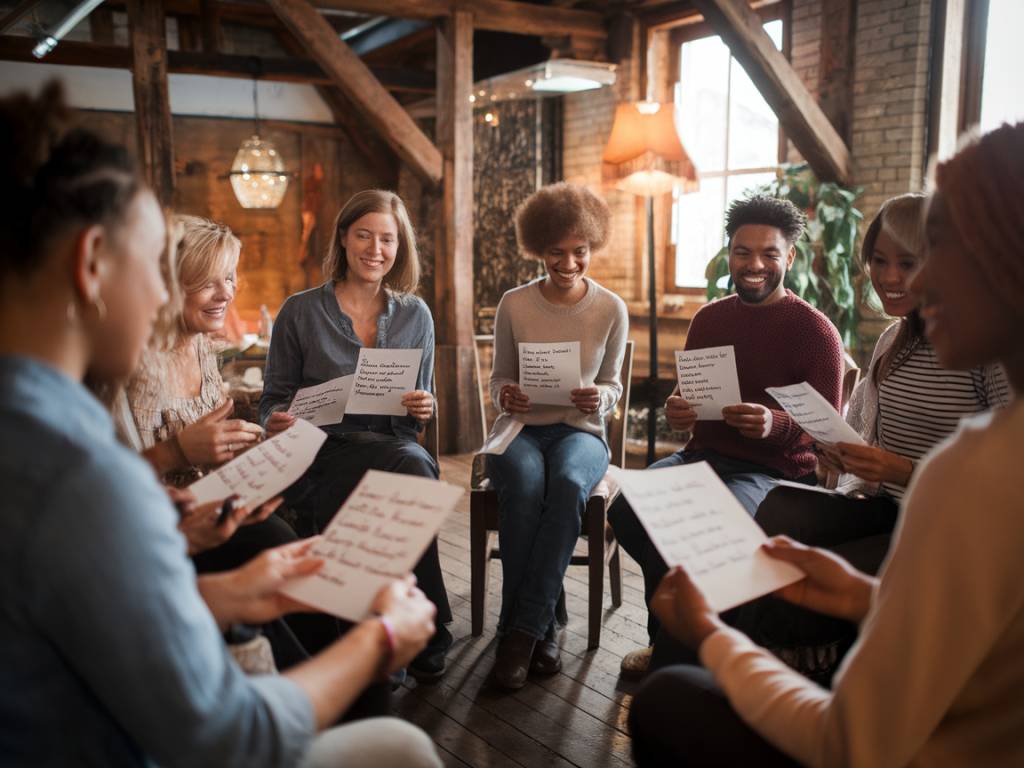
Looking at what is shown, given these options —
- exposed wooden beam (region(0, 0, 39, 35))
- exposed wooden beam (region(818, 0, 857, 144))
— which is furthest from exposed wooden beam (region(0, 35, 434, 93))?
exposed wooden beam (region(818, 0, 857, 144))

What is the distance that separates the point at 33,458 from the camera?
802 millimetres

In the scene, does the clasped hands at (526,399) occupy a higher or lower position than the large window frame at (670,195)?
lower

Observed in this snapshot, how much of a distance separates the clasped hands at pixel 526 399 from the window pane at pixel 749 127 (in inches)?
156

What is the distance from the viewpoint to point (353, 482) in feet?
8.61

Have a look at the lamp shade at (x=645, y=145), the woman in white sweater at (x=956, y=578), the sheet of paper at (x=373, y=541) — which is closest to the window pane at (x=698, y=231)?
the lamp shade at (x=645, y=145)

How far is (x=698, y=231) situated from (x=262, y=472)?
5.54 m

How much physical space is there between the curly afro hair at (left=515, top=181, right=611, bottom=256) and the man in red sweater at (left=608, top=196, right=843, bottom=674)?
504 millimetres

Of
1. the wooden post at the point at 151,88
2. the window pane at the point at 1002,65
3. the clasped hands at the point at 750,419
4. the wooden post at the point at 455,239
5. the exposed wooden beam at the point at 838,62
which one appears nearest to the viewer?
the clasped hands at the point at 750,419

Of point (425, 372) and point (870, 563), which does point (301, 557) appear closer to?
point (870, 563)

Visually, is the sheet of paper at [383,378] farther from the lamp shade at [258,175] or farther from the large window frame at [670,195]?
the large window frame at [670,195]

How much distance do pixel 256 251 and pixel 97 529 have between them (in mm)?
8985

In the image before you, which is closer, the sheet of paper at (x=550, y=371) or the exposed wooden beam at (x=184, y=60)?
the sheet of paper at (x=550, y=371)

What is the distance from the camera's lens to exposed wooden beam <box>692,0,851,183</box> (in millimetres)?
5059

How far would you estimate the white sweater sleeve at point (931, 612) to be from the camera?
0.90 meters
